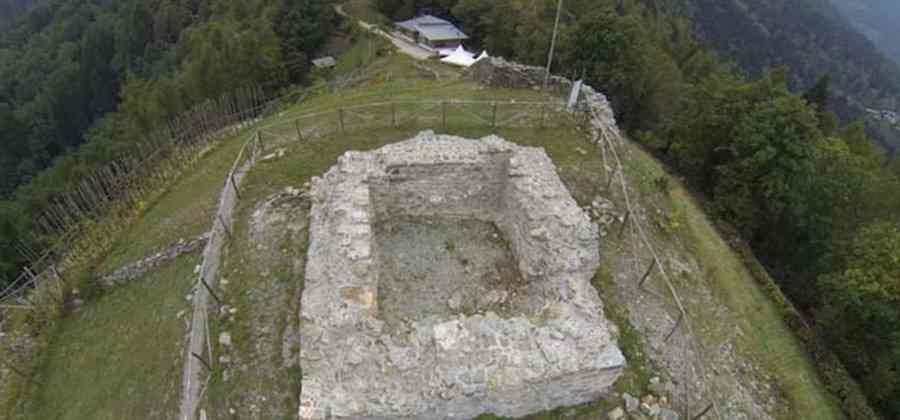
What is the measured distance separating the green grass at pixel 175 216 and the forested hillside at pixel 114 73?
261 inches

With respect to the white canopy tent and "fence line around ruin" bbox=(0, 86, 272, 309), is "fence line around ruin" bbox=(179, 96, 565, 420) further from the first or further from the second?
the white canopy tent

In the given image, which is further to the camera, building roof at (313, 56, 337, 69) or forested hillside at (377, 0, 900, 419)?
building roof at (313, 56, 337, 69)

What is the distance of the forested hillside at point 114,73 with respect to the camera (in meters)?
39.6

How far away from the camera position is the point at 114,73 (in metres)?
76.1

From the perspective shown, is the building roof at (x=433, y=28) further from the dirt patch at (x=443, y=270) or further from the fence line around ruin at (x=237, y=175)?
the dirt patch at (x=443, y=270)

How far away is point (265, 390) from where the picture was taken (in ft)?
38.9

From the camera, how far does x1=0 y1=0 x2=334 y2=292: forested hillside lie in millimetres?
39625

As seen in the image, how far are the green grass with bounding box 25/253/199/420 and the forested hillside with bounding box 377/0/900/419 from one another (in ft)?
66.1

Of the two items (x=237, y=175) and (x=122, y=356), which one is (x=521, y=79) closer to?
(x=237, y=175)

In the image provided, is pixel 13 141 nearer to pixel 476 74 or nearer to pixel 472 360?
pixel 476 74

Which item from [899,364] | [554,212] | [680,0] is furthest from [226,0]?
[680,0]

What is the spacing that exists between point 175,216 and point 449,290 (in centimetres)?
1174

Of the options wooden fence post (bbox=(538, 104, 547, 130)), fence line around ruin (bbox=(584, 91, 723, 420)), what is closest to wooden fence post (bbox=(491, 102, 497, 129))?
wooden fence post (bbox=(538, 104, 547, 130))

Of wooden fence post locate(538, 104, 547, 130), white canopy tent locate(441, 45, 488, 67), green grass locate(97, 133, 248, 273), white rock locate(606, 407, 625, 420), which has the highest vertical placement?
white rock locate(606, 407, 625, 420)
